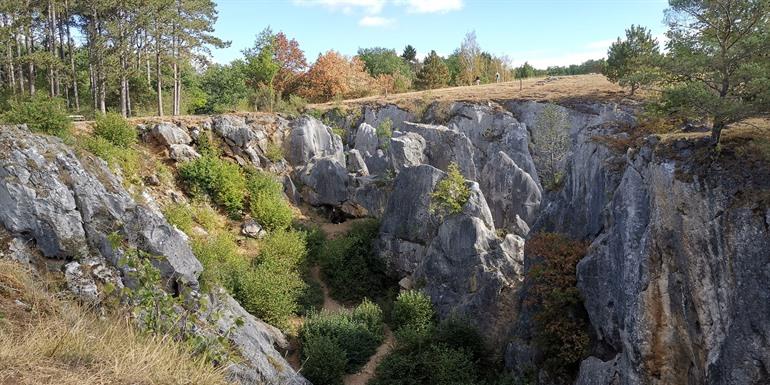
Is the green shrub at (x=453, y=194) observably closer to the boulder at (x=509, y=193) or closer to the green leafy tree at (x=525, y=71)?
the boulder at (x=509, y=193)

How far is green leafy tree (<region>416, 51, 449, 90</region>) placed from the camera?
47906mm

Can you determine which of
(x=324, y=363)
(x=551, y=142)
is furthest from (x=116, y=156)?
(x=551, y=142)

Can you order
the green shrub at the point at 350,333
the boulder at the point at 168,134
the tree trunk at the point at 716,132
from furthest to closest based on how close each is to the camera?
the boulder at the point at 168,134, the green shrub at the point at 350,333, the tree trunk at the point at 716,132

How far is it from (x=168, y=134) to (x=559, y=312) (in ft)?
69.0

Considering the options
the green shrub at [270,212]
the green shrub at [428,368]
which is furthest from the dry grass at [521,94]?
the green shrub at [428,368]

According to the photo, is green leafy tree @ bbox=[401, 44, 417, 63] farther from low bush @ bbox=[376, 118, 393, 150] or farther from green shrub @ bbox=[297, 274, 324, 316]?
green shrub @ bbox=[297, 274, 324, 316]

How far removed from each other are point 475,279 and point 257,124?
17.9 metres

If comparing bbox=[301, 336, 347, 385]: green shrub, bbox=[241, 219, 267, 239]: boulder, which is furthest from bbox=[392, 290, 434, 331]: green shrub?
bbox=[241, 219, 267, 239]: boulder

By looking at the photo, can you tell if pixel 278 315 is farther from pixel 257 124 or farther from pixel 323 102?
pixel 323 102

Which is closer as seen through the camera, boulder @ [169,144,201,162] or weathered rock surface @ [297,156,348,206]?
boulder @ [169,144,201,162]

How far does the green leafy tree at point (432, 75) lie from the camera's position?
1886 inches

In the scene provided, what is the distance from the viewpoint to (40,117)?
18.9 metres

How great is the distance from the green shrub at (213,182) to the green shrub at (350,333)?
8.42 metres

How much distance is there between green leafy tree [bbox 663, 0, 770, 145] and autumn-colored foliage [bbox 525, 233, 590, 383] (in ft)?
16.7
